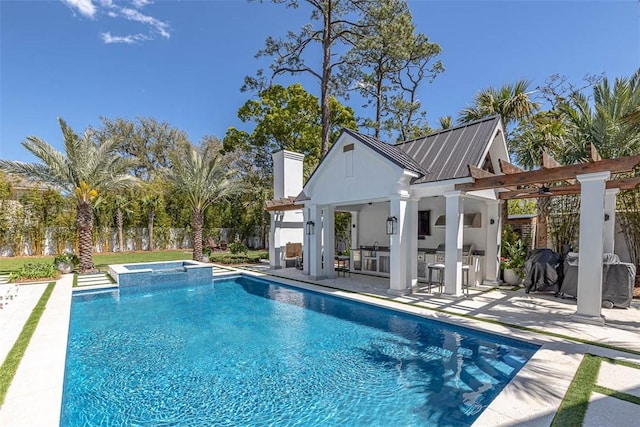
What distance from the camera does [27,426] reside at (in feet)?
13.1

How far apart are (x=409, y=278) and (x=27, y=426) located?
10.9m

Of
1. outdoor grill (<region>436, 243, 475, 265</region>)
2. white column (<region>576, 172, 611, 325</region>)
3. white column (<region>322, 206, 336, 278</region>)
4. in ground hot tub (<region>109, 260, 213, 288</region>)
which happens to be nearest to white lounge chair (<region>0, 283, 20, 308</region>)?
in ground hot tub (<region>109, 260, 213, 288</region>)

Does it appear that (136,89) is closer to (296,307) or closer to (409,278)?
(296,307)

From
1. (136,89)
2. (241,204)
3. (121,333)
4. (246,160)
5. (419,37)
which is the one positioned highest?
(419,37)

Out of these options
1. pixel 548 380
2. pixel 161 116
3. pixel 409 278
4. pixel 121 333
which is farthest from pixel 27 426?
pixel 161 116

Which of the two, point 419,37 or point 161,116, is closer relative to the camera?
point 419,37

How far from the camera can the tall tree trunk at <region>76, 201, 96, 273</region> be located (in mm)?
17016

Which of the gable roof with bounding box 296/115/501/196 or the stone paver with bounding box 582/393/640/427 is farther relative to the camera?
the gable roof with bounding box 296/115/501/196

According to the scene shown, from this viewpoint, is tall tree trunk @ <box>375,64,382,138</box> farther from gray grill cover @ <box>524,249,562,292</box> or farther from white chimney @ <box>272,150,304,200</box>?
gray grill cover @ <box>524,249,562,292</box>

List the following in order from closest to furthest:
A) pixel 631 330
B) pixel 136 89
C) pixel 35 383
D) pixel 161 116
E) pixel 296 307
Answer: pixel 35 383 → pixel 631 330 → pixel 296 307 → pixel 136 89 → pixel 161 116

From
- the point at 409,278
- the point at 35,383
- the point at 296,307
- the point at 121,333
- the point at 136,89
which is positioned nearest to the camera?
the point at 35,383

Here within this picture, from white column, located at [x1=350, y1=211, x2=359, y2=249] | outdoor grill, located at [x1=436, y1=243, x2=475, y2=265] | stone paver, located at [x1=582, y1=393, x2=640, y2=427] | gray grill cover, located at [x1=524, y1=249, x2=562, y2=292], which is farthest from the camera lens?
white column, located at [x1=350, y1=211, x2=359, y2=249]

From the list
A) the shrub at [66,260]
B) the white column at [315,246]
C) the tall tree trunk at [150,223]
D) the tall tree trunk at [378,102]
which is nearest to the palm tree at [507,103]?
the white column at [315,246]

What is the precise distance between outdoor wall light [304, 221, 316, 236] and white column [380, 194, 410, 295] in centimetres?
455
